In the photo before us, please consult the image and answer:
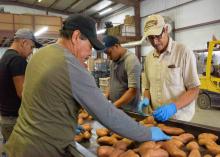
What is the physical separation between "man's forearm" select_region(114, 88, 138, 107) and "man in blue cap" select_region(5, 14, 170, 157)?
3.96 feet

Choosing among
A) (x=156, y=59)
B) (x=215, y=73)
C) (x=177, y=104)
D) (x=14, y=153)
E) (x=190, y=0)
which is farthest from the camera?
(x=190, y=0)

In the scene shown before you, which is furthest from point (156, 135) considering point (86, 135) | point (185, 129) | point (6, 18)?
point (6, 18)

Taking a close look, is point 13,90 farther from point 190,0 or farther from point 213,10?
point 190,0

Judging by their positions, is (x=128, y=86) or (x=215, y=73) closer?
(x=128, y=86)

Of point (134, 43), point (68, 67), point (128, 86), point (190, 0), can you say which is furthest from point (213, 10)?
point (68, 67)

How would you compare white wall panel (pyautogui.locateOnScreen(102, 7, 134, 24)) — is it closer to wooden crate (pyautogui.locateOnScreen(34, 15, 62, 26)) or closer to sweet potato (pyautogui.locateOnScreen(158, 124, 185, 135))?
wooden crate (pyautogui.locateOnScreen(34, 15, 62, 26))

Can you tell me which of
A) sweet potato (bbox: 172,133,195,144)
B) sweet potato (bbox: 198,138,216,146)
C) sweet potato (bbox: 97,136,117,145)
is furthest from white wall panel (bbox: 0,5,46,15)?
sweet potato (bbox: 198,138,216,146)

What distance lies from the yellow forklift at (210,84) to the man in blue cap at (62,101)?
6029mm

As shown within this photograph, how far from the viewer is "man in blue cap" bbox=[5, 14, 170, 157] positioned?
52.7 inches

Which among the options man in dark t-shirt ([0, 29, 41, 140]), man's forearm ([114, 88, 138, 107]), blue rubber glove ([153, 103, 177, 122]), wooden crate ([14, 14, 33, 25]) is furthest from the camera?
wooden crate ([14, 14, 33, 25])

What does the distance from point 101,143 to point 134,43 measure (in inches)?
413

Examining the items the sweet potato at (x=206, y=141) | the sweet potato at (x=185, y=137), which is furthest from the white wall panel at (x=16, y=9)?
the sweet potato at (x=206, y=141)

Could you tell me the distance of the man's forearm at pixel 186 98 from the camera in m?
2.10

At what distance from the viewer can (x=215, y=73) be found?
7.17 m
